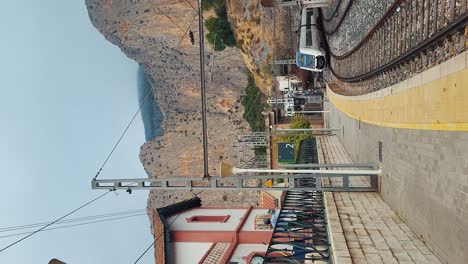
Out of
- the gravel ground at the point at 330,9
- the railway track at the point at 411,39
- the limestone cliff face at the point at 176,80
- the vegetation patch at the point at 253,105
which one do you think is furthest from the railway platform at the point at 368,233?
the limestone cliff face at the point at 176,80

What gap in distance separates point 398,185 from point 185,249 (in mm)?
13194

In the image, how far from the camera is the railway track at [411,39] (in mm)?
7703

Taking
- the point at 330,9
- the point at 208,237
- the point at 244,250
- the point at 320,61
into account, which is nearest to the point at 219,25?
the point at 320,61

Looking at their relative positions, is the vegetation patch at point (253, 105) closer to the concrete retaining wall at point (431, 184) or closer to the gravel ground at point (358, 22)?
the gravel ground at point (358, 22)

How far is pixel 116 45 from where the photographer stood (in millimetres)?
73250

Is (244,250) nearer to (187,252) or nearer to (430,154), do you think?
(187,252)

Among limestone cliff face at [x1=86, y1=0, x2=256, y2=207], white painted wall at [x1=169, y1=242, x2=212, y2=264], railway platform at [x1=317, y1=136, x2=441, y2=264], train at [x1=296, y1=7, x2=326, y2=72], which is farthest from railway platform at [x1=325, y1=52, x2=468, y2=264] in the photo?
limestone cliff face at [x1=86, y1=0, x2=256, y2=207]

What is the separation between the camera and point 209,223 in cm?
2272

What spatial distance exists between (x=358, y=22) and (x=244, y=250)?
11.8 meters

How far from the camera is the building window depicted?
2316 cm

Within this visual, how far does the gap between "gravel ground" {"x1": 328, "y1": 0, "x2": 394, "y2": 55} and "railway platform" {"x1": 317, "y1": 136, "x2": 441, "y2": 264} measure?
6509mm

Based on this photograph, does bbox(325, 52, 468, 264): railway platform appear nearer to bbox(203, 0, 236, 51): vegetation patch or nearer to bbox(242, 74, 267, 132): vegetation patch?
bbox(242, 74, 267, 132): vegetation patch

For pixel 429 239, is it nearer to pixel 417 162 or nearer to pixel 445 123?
pixel 417 162

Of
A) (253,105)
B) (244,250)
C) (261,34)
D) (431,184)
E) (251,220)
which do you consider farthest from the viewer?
(253,105)
